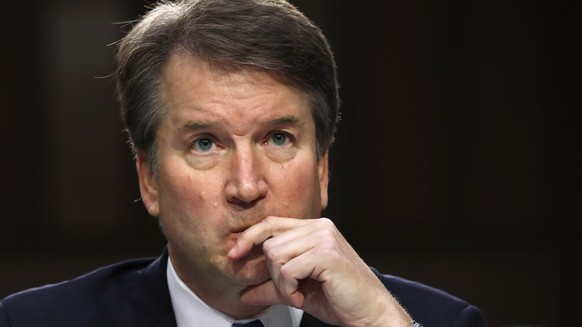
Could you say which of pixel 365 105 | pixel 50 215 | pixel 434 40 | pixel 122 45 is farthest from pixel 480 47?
pixel 122 45

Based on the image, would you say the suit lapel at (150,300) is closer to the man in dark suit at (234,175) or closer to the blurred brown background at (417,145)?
the man in dark suit at (234,175)

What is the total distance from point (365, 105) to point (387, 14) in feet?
1.57

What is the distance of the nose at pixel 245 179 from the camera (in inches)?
87.8

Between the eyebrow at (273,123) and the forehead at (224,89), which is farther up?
the forehead at (224,89)

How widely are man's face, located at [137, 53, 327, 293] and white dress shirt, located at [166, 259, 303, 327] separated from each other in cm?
10

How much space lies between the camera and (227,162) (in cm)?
Answer: 230

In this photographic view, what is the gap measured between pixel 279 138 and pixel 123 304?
65 centimetres

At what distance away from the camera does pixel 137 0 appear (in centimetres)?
491

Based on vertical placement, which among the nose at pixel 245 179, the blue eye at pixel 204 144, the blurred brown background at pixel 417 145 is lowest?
the blurred brown background at pixel 417 145

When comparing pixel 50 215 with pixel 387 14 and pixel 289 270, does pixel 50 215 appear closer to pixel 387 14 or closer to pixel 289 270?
pixel 387 14

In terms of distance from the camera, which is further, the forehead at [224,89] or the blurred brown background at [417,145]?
the blurred brown background at [417,145]

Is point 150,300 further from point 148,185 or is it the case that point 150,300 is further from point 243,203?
point 243,203

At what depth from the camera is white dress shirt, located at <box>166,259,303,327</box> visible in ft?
8.14

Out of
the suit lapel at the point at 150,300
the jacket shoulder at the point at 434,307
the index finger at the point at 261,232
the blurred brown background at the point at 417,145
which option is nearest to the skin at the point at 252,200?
the index finger at the point at 261,232
